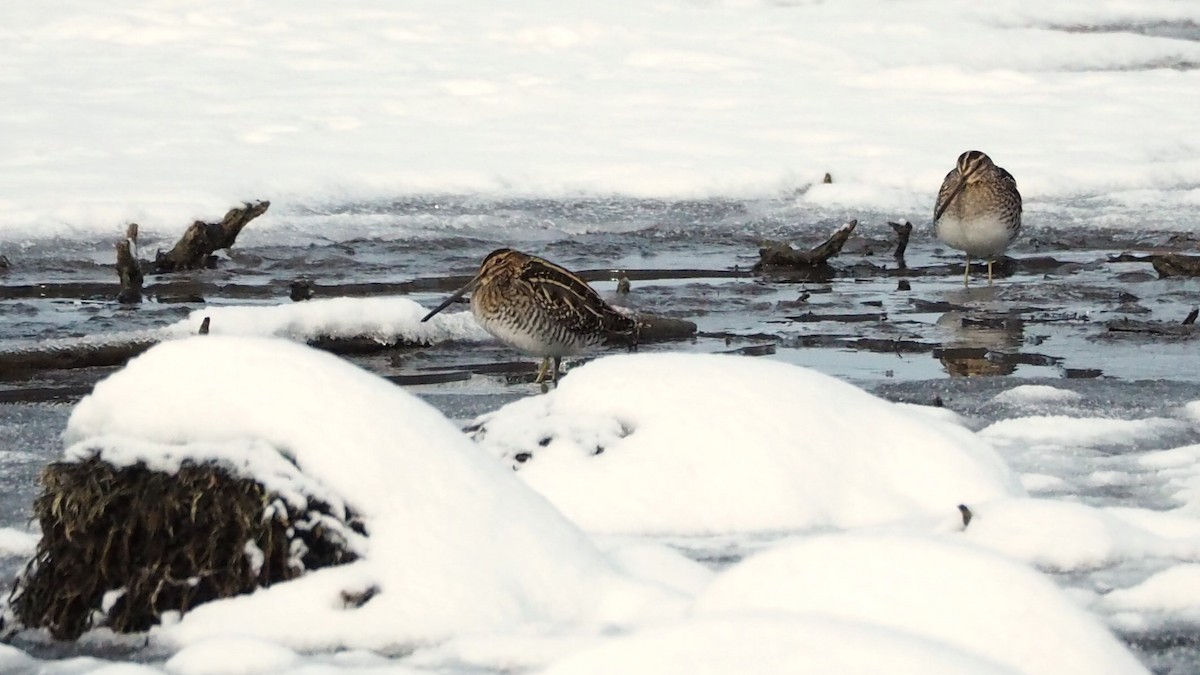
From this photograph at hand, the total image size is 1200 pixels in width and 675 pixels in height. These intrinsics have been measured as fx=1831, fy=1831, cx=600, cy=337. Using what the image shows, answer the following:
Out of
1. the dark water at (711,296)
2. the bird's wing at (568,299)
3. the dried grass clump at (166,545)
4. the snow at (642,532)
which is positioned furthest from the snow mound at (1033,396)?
the dried grass clump at (166,545)

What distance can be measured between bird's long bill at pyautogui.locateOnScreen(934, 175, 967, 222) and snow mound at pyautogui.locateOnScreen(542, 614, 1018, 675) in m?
9.81

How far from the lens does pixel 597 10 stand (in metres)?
22.0

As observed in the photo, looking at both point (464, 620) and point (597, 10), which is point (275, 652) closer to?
point (464, 620)

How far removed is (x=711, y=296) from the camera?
11.0m

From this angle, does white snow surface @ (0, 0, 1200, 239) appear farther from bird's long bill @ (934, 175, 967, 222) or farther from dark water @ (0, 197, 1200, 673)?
bird's long bill @ (934, 175, 967, 222)

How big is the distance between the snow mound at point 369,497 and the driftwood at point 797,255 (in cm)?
782

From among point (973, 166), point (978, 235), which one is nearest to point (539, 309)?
point (978, 235)

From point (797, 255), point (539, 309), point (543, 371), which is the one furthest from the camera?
point (797, 255)

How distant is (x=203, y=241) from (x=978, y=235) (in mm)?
5060

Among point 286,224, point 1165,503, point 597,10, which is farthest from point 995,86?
point 1165,503

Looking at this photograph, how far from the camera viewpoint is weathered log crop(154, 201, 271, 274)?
37.9ft

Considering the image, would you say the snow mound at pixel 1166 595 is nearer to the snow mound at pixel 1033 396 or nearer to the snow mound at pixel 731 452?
the snow mound at pixel 731 452

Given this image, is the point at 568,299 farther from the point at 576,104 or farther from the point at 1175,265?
the point at 576,104

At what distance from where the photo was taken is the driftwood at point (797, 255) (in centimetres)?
1205
